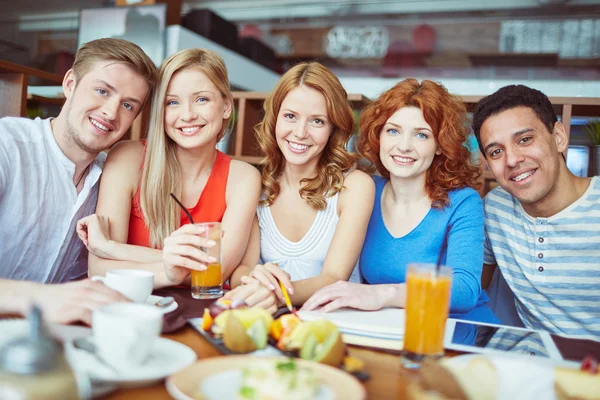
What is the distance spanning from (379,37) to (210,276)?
17.5 ft

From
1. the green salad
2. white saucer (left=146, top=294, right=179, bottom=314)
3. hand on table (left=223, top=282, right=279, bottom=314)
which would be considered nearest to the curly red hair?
hand on table (left=223, top=282, right=279, bottom=314)

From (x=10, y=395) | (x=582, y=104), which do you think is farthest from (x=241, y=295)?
(x=582, y=104)

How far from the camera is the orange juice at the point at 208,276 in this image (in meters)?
1.30

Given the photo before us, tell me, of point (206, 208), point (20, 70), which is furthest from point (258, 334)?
point (20, 70)

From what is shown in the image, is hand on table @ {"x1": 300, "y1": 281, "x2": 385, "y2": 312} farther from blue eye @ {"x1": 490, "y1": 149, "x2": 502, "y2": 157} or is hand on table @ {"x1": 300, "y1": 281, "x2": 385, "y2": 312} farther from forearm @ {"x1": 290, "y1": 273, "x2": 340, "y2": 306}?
blue eye @ {"x1": 490, "y1": 149, "x2": 502, "y2": 157}

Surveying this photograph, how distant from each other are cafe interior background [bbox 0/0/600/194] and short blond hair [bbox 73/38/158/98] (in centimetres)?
276

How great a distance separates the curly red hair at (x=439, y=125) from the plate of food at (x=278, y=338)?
1.05m

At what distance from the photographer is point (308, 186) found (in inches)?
72.4

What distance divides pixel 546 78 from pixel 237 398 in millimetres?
5695

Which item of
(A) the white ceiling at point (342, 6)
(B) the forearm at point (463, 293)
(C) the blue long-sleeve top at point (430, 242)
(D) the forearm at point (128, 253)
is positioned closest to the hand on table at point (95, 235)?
(D) the forearm at point (128, 253)

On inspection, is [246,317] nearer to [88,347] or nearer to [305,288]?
[88,347]

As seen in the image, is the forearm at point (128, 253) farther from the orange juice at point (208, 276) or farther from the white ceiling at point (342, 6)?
the white ceiling at point (342, 6)

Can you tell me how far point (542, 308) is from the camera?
1748mm

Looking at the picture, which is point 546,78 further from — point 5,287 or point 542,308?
point 5,287
